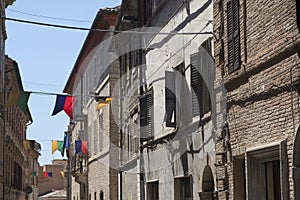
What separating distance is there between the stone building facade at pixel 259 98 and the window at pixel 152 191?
6.97 m

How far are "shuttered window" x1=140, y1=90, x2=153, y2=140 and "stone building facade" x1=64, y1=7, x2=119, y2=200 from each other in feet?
13.7

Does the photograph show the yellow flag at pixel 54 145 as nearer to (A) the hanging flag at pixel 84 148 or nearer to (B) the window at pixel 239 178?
(A) the hanging flag at pixel 84 148

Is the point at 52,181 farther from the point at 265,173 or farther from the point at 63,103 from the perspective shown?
the point at 265,173

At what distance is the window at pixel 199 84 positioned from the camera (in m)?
14.8

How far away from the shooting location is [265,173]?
11711mm

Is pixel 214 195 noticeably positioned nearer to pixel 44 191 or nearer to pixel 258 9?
pixel 258 9

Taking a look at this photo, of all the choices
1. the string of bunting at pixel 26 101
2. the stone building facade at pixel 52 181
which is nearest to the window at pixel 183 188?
the string of bunting at pixel 26 101

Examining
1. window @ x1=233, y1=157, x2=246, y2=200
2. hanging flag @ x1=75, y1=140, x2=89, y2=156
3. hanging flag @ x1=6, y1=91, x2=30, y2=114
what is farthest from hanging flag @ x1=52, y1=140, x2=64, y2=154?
window @ x1=233, y1=157, x2=246, y2=200

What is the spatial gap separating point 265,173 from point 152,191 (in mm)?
9463

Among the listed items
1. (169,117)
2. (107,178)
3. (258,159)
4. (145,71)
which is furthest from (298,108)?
(107,178)

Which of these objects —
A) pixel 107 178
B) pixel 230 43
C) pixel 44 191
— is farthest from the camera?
pixel 44 191

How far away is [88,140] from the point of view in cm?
4031

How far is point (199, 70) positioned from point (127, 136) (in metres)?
11.7

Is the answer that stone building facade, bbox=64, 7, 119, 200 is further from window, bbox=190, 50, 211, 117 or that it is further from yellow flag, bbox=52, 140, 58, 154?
window, bbox=190, 50, 211, 117
